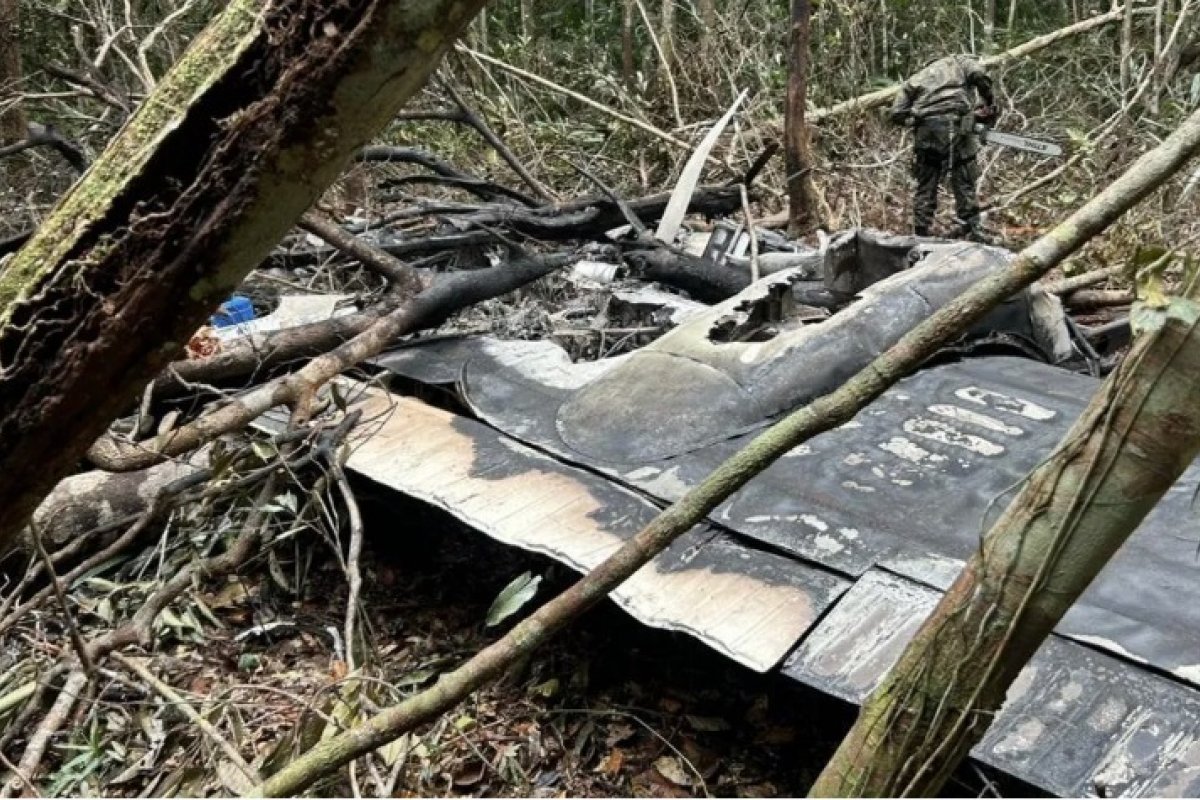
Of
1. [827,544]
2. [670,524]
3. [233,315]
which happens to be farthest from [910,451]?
[233,315]

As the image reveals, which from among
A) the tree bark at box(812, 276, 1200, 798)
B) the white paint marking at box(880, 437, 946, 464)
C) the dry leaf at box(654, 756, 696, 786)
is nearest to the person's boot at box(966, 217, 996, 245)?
the white paint marking at box(880, 437, 946, 464)

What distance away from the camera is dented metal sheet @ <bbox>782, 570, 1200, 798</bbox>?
2223 mm

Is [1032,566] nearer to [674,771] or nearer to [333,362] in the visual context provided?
[674,771]

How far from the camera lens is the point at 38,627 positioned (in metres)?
3.75

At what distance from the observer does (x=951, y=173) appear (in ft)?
23.5

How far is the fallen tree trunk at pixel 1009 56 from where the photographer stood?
379 inches

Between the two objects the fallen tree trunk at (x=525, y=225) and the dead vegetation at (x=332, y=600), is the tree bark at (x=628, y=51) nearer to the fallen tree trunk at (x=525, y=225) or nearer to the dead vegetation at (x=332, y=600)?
the dead vegetation at (x=332, y=600)

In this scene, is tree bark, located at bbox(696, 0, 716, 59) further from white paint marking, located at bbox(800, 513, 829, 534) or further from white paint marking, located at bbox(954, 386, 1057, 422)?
white paint marking, located at bbox(800, 513, 829, 534)

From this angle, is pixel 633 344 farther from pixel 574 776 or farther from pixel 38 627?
pixel 38 627

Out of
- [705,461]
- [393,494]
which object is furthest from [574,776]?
[393,494]

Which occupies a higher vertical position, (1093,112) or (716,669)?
(1093,112)

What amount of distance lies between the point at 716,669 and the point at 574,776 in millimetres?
649

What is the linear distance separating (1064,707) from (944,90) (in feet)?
17.8

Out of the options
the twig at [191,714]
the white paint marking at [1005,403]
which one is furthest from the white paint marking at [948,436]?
the twig at [191,714]
